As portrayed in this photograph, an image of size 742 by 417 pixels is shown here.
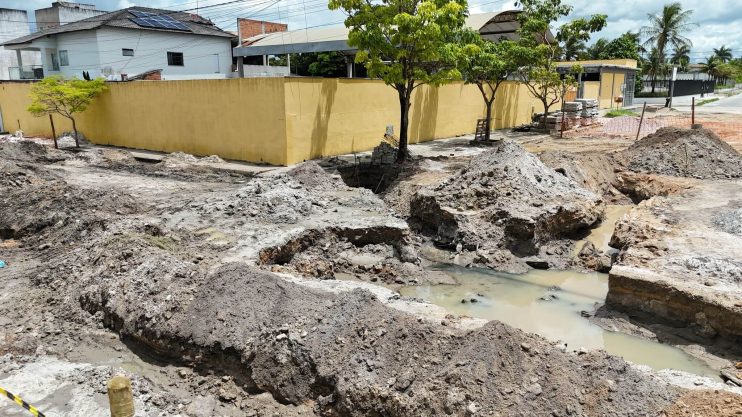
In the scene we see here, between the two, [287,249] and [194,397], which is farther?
[287,249]

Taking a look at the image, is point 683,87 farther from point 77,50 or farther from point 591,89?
point 77,50

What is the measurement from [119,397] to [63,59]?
99.7ft

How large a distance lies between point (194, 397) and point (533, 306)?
16.8 feet

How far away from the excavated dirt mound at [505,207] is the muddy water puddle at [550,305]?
2.77ft

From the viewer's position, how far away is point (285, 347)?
218 inches

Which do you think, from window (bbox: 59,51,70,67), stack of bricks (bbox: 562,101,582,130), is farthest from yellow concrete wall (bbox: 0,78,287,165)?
stack of bricks (bbox: 562,101,582,130)

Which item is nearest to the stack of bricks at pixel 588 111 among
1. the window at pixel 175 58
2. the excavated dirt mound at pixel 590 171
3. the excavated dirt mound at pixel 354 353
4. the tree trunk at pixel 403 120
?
the excavated dirt mound at pixel 590 171

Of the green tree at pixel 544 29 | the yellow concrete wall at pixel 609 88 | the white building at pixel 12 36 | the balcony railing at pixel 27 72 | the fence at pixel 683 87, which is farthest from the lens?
the fence at pixel 683 87

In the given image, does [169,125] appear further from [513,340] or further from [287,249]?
[513,340]

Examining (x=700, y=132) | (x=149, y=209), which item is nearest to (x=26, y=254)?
(x=149, y=209)

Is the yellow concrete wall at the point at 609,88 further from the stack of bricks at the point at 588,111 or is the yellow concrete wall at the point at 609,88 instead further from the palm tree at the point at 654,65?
the palm tree at the point at 654,65

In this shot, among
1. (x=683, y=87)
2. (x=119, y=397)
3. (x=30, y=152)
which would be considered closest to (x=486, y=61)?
(x=30, y=152)

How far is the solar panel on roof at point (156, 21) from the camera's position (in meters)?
28.6

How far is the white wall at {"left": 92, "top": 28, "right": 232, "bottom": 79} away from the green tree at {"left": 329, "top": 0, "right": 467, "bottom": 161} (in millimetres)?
15243
